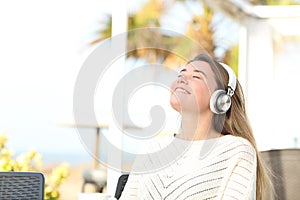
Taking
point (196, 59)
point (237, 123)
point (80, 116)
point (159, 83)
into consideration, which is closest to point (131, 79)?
point (159, 83)

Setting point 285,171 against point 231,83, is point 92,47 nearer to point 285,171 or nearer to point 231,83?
point 285,171

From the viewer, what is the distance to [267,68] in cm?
718

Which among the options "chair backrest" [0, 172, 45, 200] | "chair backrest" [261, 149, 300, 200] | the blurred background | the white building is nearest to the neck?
"chair backrest" [0, 172, 45, 200]

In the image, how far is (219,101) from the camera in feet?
6.11

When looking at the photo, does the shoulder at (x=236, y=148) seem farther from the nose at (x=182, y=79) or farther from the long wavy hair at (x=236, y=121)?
the nose at (x=182, y=79)

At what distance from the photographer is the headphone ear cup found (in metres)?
1.86

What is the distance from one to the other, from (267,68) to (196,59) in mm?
5379

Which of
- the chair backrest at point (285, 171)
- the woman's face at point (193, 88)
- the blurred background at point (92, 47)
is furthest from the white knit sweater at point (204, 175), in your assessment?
the blurred background at point (92, 47)

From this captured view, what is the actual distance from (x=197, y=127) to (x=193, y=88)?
0.16m

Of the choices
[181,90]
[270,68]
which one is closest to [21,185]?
[181,90]

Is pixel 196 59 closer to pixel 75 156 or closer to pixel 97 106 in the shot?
pixel 97 106

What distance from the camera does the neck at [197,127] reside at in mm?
1929

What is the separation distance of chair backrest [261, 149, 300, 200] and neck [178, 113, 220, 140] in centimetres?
70

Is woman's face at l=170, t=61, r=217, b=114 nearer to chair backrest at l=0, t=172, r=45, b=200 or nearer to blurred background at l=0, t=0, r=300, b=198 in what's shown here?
chair backrest at l=0, t=172, r=45, b=200
